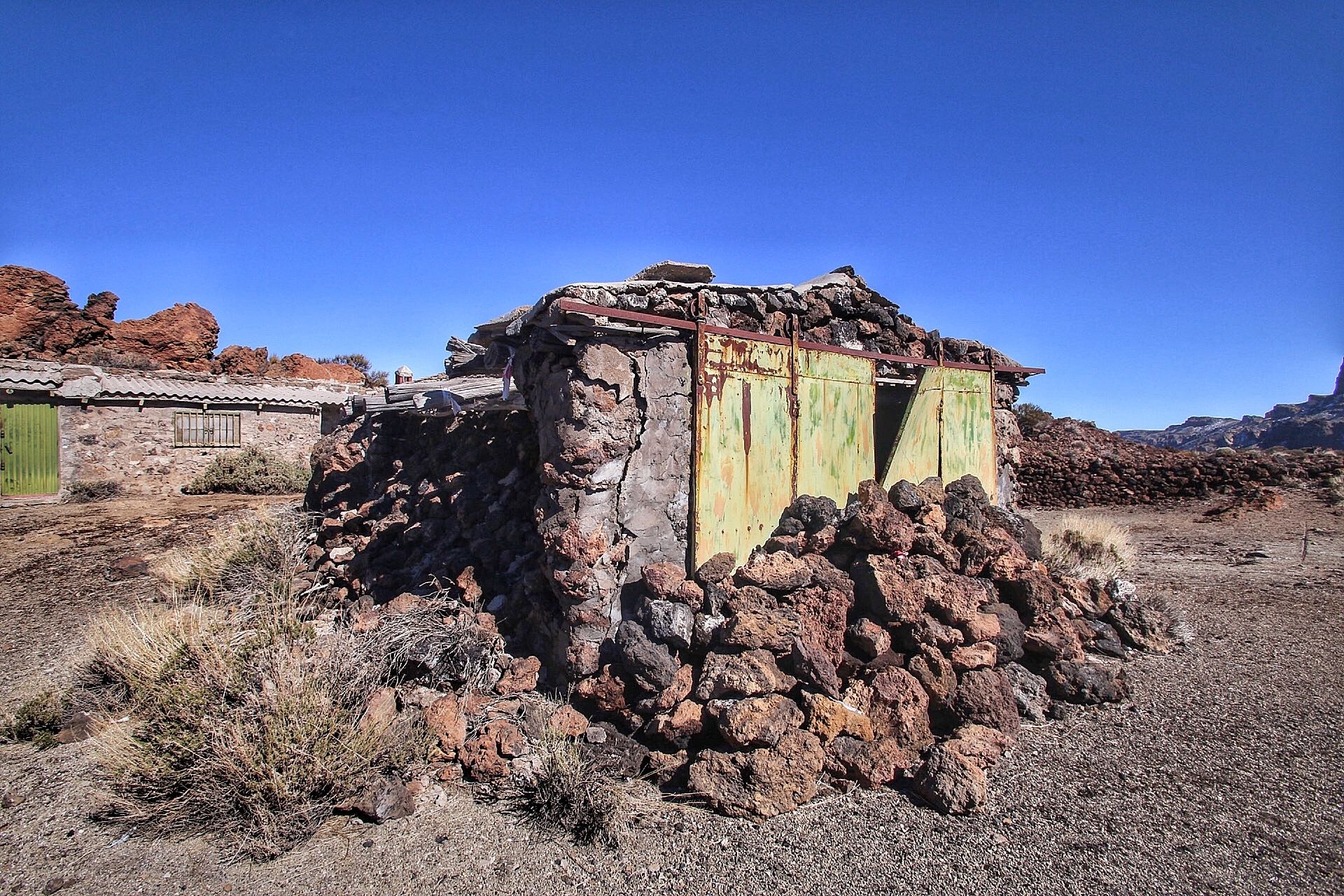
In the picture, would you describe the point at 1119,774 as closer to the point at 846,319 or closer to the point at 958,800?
the point at 958,800

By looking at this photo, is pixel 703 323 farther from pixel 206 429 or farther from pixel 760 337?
pixel 206 429

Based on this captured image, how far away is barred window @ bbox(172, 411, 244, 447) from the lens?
1552 cm

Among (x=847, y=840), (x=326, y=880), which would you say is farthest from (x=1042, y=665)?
(x=326, y=880)

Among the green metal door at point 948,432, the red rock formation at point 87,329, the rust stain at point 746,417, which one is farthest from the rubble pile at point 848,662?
the red rock formation at point 87,329

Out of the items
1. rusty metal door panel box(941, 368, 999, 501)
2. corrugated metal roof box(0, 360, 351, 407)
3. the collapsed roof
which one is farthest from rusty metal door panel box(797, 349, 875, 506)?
corrugated metal roof box(0, 360, 351, 407)

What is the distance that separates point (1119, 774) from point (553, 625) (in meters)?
3.28

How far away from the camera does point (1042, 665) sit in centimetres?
480

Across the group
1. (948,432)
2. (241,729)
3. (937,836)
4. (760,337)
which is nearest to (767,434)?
(760,337)

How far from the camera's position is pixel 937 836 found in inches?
125

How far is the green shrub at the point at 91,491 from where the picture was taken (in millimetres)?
13938

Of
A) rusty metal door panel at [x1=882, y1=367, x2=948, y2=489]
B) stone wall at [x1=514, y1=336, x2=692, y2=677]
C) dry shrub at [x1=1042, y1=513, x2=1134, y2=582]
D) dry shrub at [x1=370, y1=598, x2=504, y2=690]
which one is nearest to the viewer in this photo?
stone wall at [x1=514, y1=336, x2=692, y2=677]

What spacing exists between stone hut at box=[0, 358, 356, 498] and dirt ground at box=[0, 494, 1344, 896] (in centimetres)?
1229

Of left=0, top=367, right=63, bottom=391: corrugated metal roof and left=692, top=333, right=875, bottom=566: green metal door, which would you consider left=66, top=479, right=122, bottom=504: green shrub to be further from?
left=692, top=333, right=875, bottom=566: green metal door

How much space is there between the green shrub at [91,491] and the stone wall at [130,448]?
172 mm
